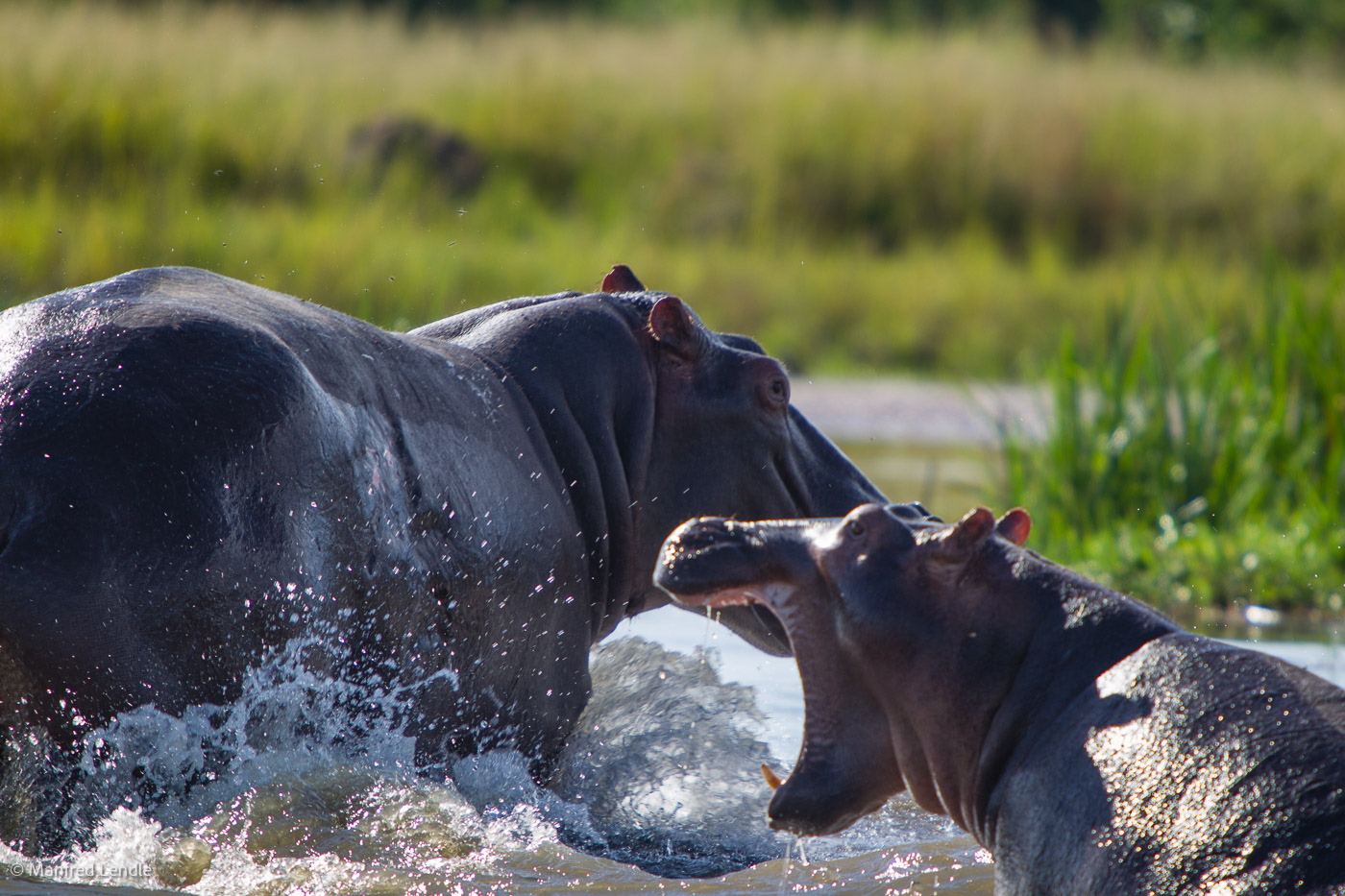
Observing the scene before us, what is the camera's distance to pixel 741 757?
12.4 ft

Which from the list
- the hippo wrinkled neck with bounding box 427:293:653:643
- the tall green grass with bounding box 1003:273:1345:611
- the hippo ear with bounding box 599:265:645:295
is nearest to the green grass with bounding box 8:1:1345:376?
the tall green grass with bounding box 1003:273:1345:611

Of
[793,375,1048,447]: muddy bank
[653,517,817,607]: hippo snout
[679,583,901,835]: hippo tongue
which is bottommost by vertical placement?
[793,375,1048,447]: muddy bank

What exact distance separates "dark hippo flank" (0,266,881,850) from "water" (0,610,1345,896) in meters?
0.08

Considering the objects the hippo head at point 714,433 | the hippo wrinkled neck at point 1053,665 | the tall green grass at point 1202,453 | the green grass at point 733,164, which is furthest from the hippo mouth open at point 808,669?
the green grass at point 733,164

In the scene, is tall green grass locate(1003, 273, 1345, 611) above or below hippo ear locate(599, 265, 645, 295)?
below

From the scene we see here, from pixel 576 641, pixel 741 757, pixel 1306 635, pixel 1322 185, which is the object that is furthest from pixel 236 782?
pixel 1322 185

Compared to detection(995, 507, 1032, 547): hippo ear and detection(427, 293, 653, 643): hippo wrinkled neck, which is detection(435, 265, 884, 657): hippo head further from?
detection(995, 507, 1032, 547): hippo ear

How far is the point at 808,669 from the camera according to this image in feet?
8.49

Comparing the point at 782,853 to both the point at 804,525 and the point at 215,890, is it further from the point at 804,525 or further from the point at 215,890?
the point at 215,890

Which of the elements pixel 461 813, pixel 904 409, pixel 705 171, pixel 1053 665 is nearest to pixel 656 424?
pixel 461 813

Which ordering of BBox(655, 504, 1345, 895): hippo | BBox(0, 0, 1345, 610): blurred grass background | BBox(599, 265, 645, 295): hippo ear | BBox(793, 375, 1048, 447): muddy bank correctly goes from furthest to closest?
BBox(0, 0, 1345, 610): blurred grass background, BBox(793, 375, 1048, 447): muddy bank, BBox(599, 265, 645, 295): hippo ear, BBox(655, 504, 1345, 895): hippo

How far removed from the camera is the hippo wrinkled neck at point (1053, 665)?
242 cm

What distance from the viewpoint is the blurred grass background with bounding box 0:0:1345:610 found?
10.7 meters

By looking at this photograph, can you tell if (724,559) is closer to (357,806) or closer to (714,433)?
(357,806)
